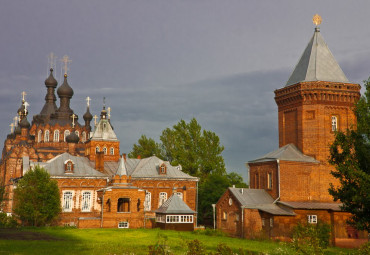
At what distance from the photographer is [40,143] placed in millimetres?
70438

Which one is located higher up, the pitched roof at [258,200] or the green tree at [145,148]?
the green tree at [145,148]

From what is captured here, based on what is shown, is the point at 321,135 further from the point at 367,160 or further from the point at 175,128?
A: the point at 175,128

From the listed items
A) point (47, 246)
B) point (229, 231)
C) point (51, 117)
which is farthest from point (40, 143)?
point (47, 246)

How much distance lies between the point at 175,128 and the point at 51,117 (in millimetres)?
21071

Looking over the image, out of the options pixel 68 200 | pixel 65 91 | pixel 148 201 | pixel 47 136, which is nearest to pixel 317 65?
pixel 148 201

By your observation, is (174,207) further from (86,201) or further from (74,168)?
(74,168)

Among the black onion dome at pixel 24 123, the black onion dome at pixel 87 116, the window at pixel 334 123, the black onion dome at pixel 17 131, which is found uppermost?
the black onion dome at pixel 87 116

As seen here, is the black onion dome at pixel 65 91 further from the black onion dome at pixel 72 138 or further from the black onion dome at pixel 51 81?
the black onion dome at pixel 72 138

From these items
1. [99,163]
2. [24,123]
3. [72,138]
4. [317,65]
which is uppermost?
[317,65]

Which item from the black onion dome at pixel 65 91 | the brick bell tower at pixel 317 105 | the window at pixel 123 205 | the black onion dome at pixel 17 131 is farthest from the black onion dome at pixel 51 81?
the brick bell tower at pixel 317 105

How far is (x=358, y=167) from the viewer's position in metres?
23.2

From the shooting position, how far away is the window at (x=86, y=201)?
4597 cm

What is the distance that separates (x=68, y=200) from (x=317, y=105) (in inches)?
961

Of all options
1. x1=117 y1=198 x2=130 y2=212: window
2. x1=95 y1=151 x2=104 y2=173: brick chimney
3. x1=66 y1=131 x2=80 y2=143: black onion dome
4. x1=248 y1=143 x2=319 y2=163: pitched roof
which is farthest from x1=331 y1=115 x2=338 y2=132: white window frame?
x1=66 y1=131 x2=80 y2=143: black onion dome
